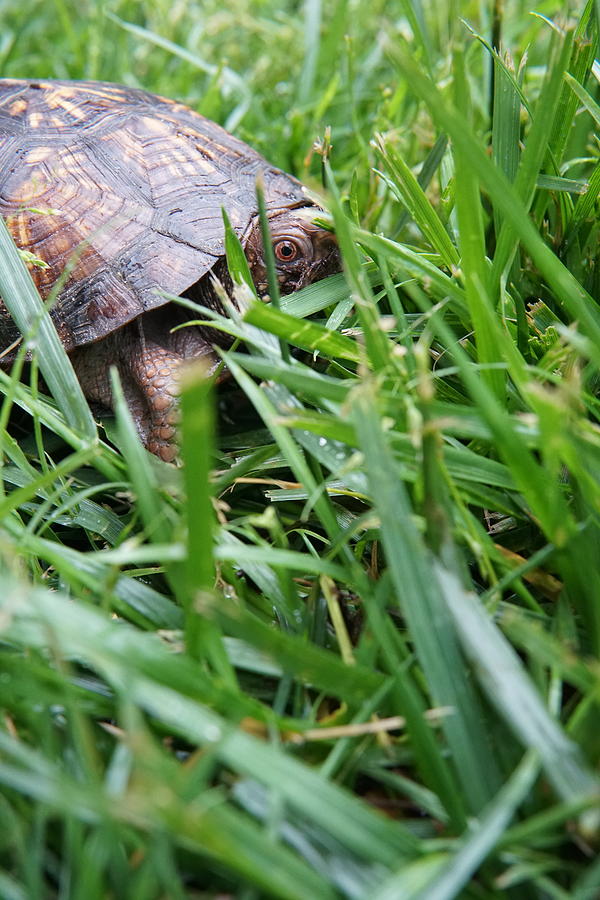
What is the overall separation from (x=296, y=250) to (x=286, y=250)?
0.07 ft

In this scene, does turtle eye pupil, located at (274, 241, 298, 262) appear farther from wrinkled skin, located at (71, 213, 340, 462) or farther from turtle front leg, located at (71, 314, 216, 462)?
turtle front leg, located at (71, 314, 216, 462)

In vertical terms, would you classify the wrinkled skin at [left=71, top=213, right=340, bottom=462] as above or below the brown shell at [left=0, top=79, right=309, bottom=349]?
below

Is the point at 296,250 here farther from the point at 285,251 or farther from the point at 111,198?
the point at 111,198

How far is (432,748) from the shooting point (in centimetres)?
78

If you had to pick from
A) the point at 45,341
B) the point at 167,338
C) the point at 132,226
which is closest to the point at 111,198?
the point at 132,226

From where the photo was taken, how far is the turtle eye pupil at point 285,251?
1.64m

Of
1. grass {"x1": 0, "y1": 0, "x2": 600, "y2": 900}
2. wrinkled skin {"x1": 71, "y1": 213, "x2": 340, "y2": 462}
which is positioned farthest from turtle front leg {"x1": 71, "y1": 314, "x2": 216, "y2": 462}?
grass {"x1": 0, "y1": 0, "x2": 600, "y2": 900}

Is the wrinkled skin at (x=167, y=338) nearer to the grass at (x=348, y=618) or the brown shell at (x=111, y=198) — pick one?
the brown shell at (x=111, y=198)

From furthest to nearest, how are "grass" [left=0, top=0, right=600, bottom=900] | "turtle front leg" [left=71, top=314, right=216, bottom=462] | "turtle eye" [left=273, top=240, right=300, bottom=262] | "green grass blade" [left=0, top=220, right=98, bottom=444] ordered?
"turtle eye" [left=273, top=240, right=300, bottom=262]
"turtle front leg" [left=71, top=314, right=216, bottom=462]
"green grass blade" [left=0, top=220, right=98, bottom=444]
"grass" [left=0, top=0, right=600, bottom=900]

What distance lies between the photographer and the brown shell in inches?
60.7

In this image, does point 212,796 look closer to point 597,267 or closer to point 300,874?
point 300,874

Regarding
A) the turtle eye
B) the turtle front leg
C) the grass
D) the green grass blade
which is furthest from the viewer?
the turtle eye

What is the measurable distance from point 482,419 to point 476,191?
342mm

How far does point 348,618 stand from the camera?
3.37 feet
